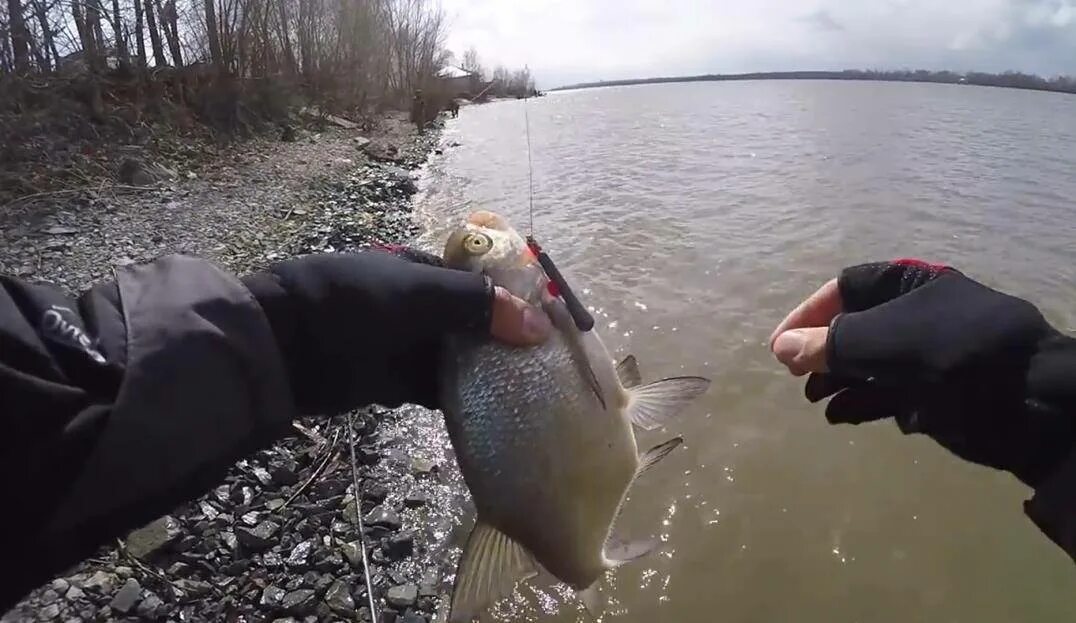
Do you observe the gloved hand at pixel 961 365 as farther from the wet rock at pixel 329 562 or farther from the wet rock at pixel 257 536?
the wet rock at pixel 257 536

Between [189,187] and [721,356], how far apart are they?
10.6 metres

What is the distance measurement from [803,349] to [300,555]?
306 cm

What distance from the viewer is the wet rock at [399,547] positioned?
3834 mm

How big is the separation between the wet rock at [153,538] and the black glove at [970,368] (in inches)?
139

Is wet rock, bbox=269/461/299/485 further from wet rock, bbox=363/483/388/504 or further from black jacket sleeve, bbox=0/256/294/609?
black jacket sleeve, bbox=0/256/294/609

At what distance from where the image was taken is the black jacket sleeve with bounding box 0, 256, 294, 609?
1.29 metres

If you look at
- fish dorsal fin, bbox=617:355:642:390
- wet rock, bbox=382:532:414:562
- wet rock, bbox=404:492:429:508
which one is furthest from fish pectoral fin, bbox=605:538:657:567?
wet rock, bbox=404:492:429:508

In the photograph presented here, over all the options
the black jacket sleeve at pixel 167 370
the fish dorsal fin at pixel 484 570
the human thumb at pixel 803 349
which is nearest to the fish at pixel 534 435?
the fish dorsal fin at pixel 484 570

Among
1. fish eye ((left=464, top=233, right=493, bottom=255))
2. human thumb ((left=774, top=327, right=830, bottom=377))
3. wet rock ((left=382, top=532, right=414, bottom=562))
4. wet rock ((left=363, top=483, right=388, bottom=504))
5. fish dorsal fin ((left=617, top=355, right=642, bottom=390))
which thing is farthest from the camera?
wet rock ((left=363, top=483, right=388, bottom=504))

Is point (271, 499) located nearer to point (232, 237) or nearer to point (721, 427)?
point (721, 427)

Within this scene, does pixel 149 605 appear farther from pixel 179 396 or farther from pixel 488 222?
pixel 488 222

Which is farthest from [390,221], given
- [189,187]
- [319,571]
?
[319,571]

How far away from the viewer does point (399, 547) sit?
387cm

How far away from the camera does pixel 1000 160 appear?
20.1 meters
